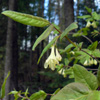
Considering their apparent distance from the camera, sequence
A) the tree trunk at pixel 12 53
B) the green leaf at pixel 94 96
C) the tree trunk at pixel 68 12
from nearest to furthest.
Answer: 1. the green leaf at pixel 94 96
2. the tree trunk at pixel 68 12
3. the tree trunk at pixel 12 53

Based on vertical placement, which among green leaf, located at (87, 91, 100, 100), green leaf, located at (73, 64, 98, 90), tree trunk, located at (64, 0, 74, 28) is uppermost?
tree trunk, located at (64, 0, 74, 28)

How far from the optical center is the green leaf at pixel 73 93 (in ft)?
0.97

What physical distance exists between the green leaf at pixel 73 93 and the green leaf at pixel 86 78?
0.03 m

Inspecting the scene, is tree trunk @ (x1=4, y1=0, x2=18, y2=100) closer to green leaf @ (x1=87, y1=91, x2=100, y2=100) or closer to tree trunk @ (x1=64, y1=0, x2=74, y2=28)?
tree trunk @ (x1=64, y1=0, x2=74, y2=28)

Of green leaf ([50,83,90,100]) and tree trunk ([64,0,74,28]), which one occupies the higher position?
tree trunk ([64,0,74,28])

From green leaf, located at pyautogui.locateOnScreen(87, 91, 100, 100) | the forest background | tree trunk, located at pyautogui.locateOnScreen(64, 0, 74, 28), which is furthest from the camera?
the forest background

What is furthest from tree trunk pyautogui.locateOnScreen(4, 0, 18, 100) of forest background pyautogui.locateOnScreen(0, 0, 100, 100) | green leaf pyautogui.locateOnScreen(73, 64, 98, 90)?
green leaf pyautogui.locateOnScreen(73, 64, 98, 90)

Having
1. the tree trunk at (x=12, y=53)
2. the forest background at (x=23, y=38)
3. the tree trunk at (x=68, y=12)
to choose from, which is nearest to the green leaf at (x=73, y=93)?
the forest background at (x=23, y=38)

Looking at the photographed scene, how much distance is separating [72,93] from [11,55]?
12.1ft

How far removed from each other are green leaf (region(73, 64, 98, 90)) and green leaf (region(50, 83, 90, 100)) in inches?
1.1

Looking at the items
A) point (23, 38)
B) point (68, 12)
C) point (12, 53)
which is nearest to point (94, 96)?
point (68, 12)

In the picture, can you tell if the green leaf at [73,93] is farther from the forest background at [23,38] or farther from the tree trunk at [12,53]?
the tree trunk at [12,53]

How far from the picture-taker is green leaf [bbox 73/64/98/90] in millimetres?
351

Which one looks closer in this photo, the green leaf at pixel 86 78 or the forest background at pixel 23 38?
the green leaf at pixel 86 78
